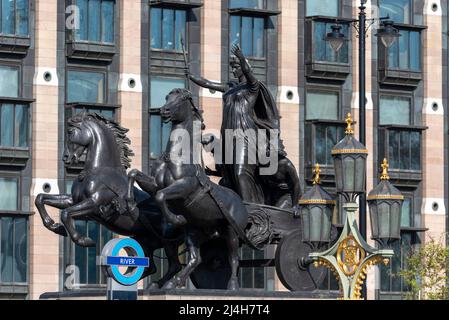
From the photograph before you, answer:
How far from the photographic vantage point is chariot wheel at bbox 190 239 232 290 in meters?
40.7

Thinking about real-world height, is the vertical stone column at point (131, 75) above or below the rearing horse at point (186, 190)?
above

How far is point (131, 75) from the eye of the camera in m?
61.1

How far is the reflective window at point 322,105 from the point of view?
64.7 m

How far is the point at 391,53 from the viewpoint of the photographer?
66.1m

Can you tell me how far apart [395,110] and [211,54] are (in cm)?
717

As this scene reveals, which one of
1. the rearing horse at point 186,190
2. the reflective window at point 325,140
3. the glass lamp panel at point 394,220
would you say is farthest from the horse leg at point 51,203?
the reflective window at point 325,140

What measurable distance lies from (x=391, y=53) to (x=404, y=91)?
1.34 m

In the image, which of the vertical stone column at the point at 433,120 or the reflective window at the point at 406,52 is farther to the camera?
the vertical stone column at the point at 433,120

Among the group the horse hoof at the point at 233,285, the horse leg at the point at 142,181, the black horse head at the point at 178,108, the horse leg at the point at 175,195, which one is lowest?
the horse hoof at the point at 233,285

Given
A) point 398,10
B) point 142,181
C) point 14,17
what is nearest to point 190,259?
point 142,181

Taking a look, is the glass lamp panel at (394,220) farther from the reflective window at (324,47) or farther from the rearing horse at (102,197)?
the reflective window at (324,47)

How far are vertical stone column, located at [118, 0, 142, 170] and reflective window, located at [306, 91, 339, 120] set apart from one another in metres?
6.06

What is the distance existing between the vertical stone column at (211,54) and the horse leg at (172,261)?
2128 cm
